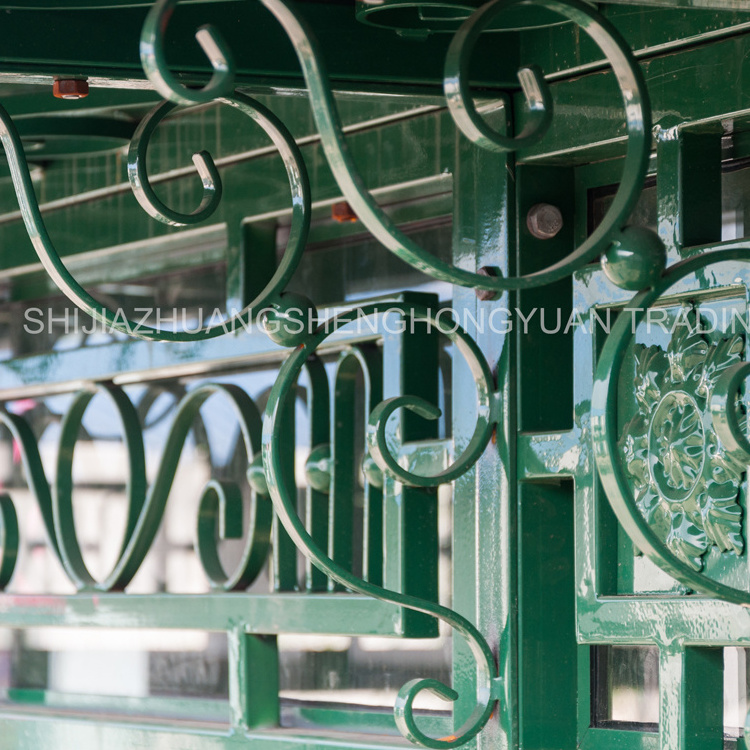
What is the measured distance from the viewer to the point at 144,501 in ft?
7.55

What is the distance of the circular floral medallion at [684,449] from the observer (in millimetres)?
1484

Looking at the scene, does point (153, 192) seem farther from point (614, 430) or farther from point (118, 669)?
point (118, 669)

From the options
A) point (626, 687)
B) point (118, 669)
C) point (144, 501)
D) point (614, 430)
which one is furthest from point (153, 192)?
point (118, 669)

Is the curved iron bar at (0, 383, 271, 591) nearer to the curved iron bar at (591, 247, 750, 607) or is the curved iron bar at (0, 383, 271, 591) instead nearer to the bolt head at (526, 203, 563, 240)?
the bolt head at (526, 203, 563, 240)

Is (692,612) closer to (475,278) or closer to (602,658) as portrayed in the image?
(602,658)

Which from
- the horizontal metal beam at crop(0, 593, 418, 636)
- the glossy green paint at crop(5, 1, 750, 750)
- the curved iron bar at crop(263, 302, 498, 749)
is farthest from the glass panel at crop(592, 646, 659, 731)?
the horizontal metal beam at crop(0, 593, 418, 636)

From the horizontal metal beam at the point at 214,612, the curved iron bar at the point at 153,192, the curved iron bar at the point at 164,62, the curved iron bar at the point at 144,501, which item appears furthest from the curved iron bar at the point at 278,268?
the curved iron bar at the point at 144,501

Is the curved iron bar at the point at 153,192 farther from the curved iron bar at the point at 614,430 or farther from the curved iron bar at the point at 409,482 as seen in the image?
the curved iron bar at the point at 614,430

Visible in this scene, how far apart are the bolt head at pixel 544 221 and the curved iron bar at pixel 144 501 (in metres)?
0.60

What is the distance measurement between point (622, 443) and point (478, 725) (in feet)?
1.18

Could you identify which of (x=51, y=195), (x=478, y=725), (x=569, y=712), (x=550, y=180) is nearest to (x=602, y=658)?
(x=569, y=712)

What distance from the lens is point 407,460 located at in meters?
1.84

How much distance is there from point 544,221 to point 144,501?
0.92 metres

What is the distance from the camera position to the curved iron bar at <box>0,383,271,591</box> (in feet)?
6.93
